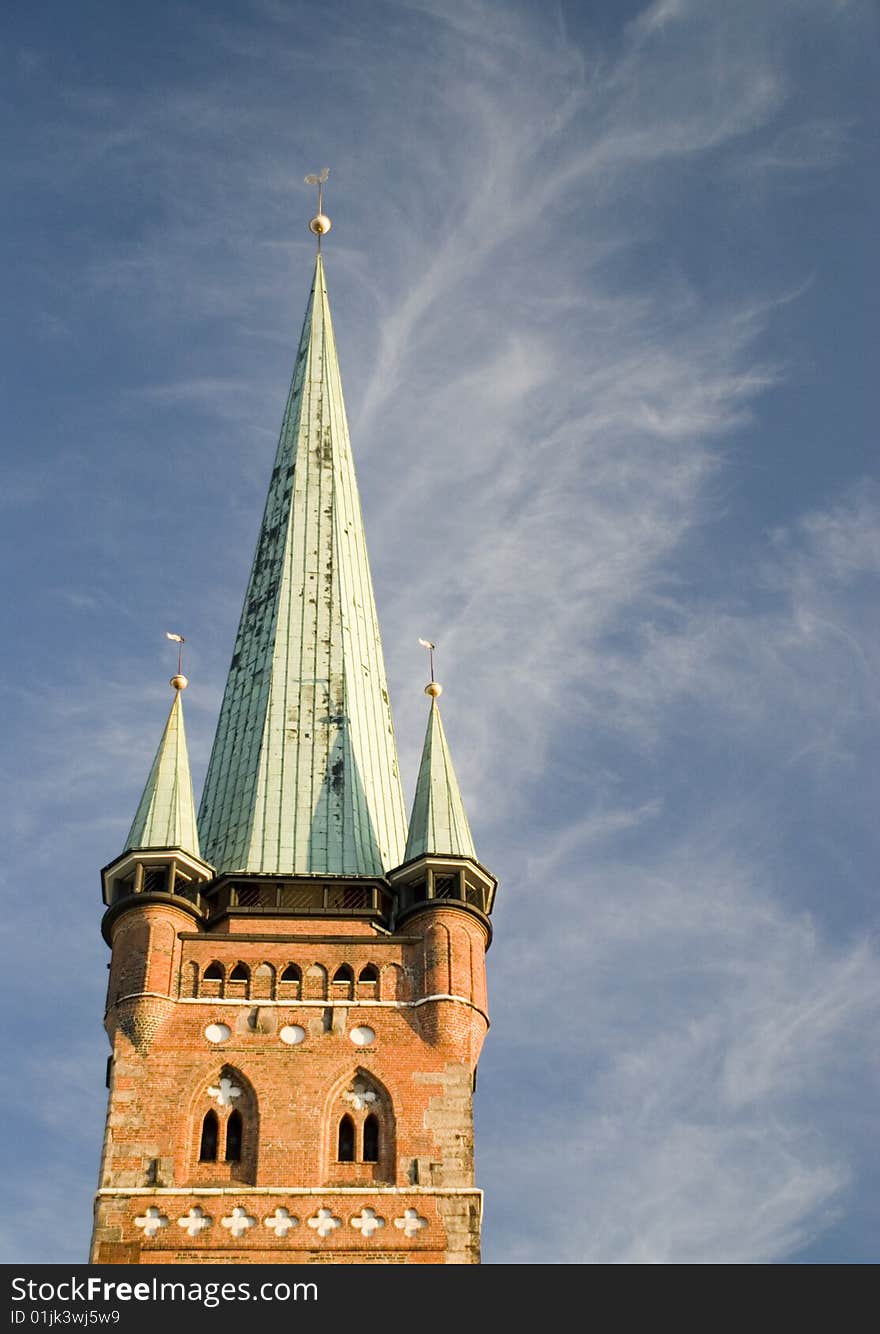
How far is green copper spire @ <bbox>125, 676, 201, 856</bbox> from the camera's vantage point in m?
48.2

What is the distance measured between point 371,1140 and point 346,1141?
490 mm

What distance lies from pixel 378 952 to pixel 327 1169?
16.4 feet

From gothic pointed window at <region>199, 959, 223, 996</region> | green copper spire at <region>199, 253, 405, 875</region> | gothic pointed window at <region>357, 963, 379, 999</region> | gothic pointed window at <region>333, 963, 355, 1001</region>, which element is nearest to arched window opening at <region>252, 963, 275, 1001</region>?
gothic pointed window at <region>199, 959, 223, 996</region>

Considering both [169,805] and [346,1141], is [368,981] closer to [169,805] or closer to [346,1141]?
[346,1141]

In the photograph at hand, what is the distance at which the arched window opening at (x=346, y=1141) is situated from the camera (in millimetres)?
43844

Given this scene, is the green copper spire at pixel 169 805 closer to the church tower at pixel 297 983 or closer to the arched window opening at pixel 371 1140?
the church tower at pixel 297 983

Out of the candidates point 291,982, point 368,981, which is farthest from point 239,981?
point 368,981

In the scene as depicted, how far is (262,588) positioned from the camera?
184 ft

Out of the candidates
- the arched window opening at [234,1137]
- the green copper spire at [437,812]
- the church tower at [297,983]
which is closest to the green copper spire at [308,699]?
the church tower at [297,983]

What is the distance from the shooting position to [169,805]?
48969 millimetres

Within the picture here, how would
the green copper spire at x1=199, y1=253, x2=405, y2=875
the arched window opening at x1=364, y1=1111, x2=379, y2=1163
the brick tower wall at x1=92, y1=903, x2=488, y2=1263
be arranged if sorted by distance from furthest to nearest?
the green copper spire at x1=199, y1=253, x2=405, y2=875
the arched window opening at x1=364, y1=1111, x2=379, y2=1163
the brick tower wall at x1=92, y1=903, x2=488, y2=1263

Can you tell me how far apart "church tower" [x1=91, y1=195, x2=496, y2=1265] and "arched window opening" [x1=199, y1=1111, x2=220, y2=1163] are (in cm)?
4

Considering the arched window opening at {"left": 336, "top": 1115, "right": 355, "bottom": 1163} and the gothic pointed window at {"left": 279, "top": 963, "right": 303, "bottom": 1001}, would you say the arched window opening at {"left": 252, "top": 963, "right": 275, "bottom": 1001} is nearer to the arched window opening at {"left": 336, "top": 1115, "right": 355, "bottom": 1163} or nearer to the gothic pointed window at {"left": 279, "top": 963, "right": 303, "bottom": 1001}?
the gothic pointed window at {"left": 279, "top": 963, "right": 303, "bottom": 1001}
